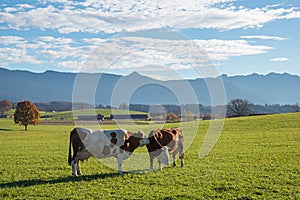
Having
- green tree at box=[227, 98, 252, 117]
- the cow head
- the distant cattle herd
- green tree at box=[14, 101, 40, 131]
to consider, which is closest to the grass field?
the cow head

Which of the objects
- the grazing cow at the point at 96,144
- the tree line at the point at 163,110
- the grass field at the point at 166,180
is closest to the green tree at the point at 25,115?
the tree line at the point at 163,110

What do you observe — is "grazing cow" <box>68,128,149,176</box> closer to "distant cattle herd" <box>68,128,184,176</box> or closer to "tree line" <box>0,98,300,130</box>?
"distant cattle herd" <box>68,128,184,176</box>

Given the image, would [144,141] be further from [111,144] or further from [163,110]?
[163,110]

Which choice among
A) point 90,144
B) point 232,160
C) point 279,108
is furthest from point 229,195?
point 279,108

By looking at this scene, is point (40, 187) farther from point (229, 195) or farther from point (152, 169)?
point (229, 195)

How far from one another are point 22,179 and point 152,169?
594cm

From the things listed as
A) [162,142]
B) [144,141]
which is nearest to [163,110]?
[162,142]

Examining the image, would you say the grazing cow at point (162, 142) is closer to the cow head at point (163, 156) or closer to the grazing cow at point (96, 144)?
the cow head at point (163, 156)

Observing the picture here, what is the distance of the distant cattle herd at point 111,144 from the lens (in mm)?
14656

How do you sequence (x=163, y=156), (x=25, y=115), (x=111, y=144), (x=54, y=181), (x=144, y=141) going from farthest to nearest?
(x=25, y=115) < (x=163, y=156) < (x=144, y=141) < (x=111, y=144) < (x=54, y=181)

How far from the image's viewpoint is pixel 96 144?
48.1ft

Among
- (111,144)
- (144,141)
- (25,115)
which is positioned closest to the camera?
(111,144)

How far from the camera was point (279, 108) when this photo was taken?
160m

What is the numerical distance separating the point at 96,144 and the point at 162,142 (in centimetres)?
332
